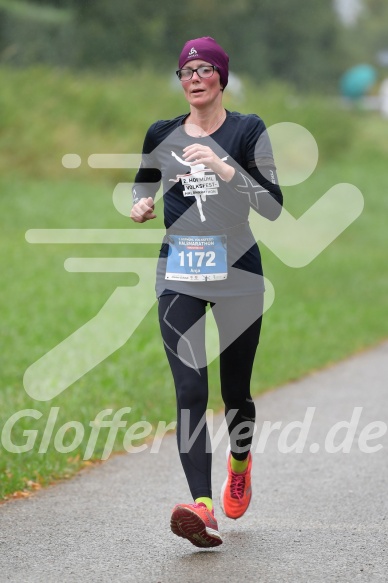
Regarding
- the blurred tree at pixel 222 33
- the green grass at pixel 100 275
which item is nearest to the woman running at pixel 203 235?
the green grass at pixel 100 275

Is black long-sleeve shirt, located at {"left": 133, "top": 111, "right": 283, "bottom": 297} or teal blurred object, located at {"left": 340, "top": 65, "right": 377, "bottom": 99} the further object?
teal blurred object, located at {"left": 340, "top": 65, "right": 377, "bottom": 99}

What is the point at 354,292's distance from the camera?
18.1 meters


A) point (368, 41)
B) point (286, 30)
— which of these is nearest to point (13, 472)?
point (286, 30)

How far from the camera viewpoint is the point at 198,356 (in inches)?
213

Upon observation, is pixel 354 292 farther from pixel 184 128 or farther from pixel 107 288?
pixel 184 128

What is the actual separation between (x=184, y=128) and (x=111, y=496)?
7.18 feet

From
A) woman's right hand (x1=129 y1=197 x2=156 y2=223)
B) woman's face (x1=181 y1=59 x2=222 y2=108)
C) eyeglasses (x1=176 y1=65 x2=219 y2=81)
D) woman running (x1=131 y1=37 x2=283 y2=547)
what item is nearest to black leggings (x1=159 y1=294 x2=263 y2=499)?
woman running (x1=131 y1=37 x2=283 y2=547)

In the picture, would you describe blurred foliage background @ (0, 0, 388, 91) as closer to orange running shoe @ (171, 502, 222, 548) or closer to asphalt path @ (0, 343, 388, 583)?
asphalt path @ (0, 343, 388, 583)

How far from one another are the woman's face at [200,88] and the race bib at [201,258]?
23.8 inches

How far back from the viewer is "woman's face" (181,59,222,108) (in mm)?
5359

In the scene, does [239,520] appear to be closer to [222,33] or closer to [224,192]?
[224,192]

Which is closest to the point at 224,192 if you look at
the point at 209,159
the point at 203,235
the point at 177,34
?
the point at 203,235

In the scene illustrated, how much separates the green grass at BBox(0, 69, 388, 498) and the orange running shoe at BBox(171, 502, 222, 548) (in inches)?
68.0

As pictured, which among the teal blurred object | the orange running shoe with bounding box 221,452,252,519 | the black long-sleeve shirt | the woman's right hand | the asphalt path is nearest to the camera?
the asphalt path
